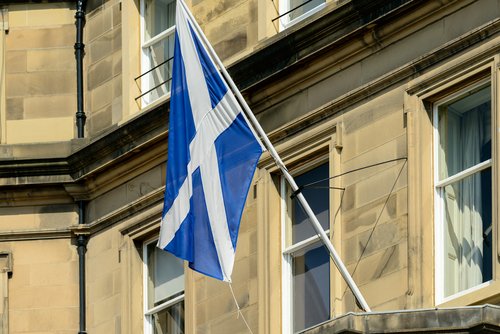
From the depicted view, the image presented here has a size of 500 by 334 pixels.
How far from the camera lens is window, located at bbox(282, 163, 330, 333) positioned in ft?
110

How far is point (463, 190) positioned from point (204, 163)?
271cm

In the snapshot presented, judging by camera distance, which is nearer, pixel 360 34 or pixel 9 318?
pixel 360 34

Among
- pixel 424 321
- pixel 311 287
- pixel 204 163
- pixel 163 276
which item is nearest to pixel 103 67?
pixel 163 276

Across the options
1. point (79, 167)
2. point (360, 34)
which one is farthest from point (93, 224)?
point (360, 34)

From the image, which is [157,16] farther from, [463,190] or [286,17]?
[463,190]

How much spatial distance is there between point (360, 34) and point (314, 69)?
91 centimetres

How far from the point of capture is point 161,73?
1469 inches

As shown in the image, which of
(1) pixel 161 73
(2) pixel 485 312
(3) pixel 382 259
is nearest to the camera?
(2) pixel 485 312

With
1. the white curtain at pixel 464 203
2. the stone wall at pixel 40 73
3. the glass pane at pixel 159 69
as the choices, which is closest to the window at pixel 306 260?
the white curtain at pixel 464 203

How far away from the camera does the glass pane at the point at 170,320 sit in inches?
1421

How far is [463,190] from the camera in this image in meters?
31.8

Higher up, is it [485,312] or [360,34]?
[360,34]

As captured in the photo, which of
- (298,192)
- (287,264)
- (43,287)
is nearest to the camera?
(298,192)

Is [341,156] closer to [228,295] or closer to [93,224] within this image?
[228,295]
